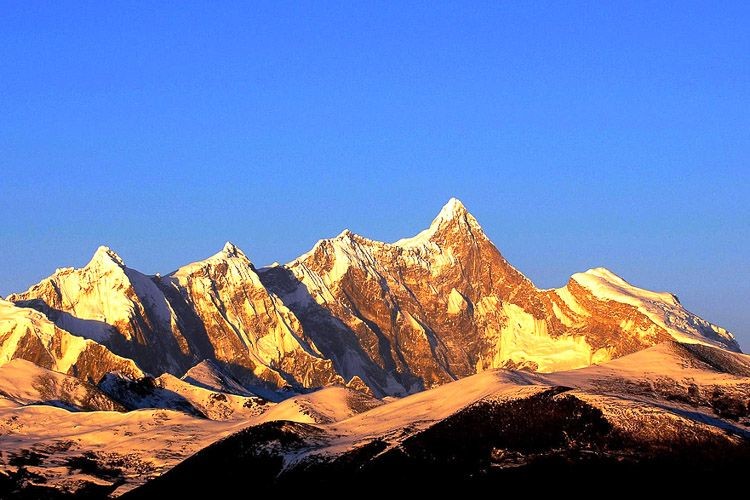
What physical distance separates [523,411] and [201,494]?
1155 inches

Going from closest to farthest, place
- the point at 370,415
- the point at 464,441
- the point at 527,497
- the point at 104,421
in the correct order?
the point at 527,497
the point at 464,441
the point at 370,415
the point at 104,421

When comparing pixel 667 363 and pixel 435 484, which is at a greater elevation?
pixel 667 363

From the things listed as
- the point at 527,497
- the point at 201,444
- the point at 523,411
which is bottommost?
the point at 527,497

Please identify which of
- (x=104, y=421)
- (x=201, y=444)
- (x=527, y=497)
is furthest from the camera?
(x=104, y=421)

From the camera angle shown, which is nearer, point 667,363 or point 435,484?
point 435,484

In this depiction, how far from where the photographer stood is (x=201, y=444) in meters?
170

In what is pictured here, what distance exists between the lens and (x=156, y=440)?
571 feet

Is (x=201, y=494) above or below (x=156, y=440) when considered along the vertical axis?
below

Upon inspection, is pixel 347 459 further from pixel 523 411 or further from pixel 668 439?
pixel 668 439

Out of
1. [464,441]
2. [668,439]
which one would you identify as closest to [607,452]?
[668,439]

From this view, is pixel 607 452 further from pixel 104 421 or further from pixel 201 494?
pixel 104 421

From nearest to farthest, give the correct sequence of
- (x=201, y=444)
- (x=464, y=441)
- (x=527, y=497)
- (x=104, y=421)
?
(x=527, y=497) → (x=464, y=441) → (x=201, y=444) → (x=104, y=421)

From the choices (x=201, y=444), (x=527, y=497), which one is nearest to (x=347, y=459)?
(x=527, y=497)

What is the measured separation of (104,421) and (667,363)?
77.7 m
